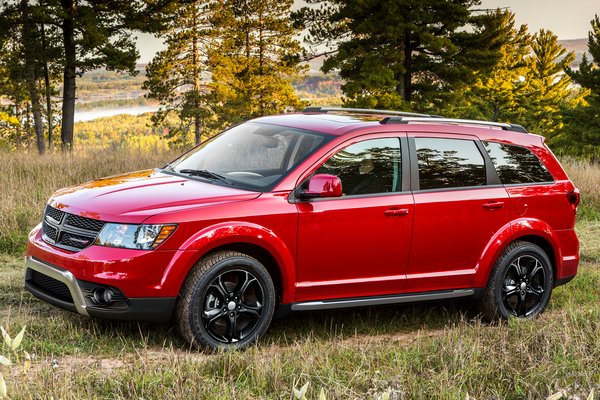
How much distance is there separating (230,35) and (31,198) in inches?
2058

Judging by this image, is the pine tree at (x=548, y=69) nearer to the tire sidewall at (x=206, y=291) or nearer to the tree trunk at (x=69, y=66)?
the tree trunk at (x=69, y=66)

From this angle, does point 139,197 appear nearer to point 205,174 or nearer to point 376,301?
point 205,174

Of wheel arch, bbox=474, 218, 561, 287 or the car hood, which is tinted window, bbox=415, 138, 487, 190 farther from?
the car hood

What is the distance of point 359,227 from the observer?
6906mm

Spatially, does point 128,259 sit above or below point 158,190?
below

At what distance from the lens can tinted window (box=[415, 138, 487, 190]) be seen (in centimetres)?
738

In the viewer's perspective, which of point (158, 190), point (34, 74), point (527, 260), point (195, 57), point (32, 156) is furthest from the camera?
point (195, 57)

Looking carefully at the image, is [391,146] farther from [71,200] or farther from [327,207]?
[71,200]

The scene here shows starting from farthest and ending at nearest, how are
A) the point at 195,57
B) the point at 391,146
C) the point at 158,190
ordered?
the point at 195,57 → the point at 391,146 → the point at 158,190

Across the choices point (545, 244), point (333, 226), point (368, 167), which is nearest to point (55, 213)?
point (333, 226)

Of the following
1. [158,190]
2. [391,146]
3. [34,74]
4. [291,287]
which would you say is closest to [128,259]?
[158,190]

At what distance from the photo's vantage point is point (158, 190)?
6625mm

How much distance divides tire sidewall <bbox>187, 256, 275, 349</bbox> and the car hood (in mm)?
464

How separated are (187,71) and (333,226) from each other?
5537 centimetres
